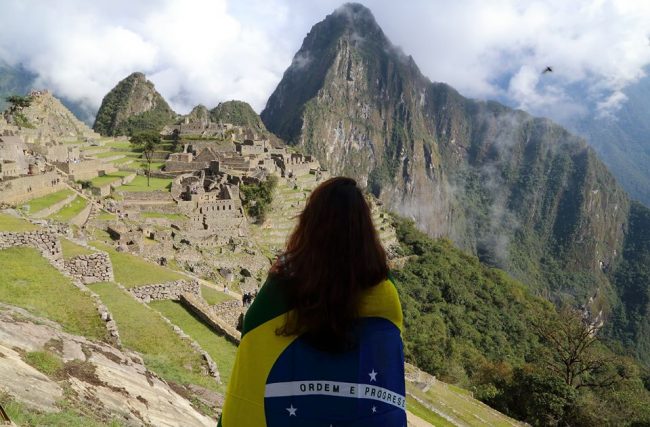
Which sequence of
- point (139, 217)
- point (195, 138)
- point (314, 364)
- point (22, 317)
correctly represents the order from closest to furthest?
point (314, 364) < point (22, 317) < point (139, 217) < point (195, 138)

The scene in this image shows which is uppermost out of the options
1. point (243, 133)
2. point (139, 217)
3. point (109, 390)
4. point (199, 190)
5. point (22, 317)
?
point (243, 133)

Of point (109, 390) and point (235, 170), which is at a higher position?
point (235, 170)

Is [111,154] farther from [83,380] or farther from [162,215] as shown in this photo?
[83,380]

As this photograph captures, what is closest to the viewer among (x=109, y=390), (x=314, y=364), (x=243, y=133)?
(x=314, y=364)

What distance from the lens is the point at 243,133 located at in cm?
6638

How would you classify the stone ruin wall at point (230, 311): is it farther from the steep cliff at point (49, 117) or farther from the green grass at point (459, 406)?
the steep cliff at point (49, 117)

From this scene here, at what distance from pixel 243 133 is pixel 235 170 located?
26.0m

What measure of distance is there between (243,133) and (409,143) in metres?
136

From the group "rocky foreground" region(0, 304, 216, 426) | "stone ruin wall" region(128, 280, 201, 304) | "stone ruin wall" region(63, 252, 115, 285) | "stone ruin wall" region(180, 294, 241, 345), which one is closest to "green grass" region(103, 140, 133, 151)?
"stone ruin wall" region(128, 280, 201, 304)

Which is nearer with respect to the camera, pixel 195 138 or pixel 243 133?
pixel 195 138

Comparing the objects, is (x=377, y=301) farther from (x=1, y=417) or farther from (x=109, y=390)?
(x=109, y=390)

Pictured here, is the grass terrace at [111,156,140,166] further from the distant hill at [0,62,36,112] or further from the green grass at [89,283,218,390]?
the distant hill at [0,62,36,112]

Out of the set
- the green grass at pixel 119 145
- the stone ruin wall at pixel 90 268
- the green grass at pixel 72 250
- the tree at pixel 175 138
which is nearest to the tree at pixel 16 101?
the green grass at pixel 119 145

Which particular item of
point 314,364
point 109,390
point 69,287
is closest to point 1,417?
point 109,390
